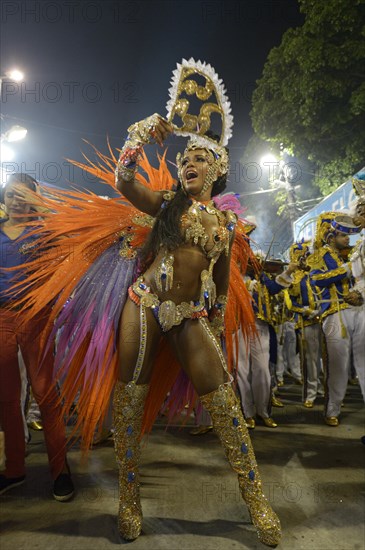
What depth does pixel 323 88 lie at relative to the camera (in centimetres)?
1097

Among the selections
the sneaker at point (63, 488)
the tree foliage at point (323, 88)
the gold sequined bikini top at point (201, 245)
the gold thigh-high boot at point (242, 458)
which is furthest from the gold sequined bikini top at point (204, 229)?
the tree foliage at point (323, 88)

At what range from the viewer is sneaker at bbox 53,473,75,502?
2365 millimetres

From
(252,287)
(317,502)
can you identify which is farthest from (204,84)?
(317,502)

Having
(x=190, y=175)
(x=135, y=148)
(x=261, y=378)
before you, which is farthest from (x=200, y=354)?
(x=261, y=378)

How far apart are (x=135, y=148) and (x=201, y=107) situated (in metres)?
0.60

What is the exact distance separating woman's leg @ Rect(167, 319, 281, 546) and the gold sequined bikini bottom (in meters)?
0.05

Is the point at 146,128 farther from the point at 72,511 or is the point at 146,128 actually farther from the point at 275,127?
the point at 275,127

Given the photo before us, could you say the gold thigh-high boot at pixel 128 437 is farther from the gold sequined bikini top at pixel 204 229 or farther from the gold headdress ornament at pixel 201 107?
the gold headdress ornament at pixel 201 107

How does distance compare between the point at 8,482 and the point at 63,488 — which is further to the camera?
the point at 8,482

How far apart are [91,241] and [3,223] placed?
2.75 ft

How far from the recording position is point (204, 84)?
240cm

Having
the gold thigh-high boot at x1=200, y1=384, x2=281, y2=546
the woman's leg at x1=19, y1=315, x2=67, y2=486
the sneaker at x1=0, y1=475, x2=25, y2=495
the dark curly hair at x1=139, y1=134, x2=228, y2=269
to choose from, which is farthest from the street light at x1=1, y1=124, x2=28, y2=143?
the gold thigh-high boot at x1=200, y1=384, x2=281, y2=546

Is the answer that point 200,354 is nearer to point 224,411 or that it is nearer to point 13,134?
point 224,411

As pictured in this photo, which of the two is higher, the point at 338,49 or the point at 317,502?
the point at 338,49
